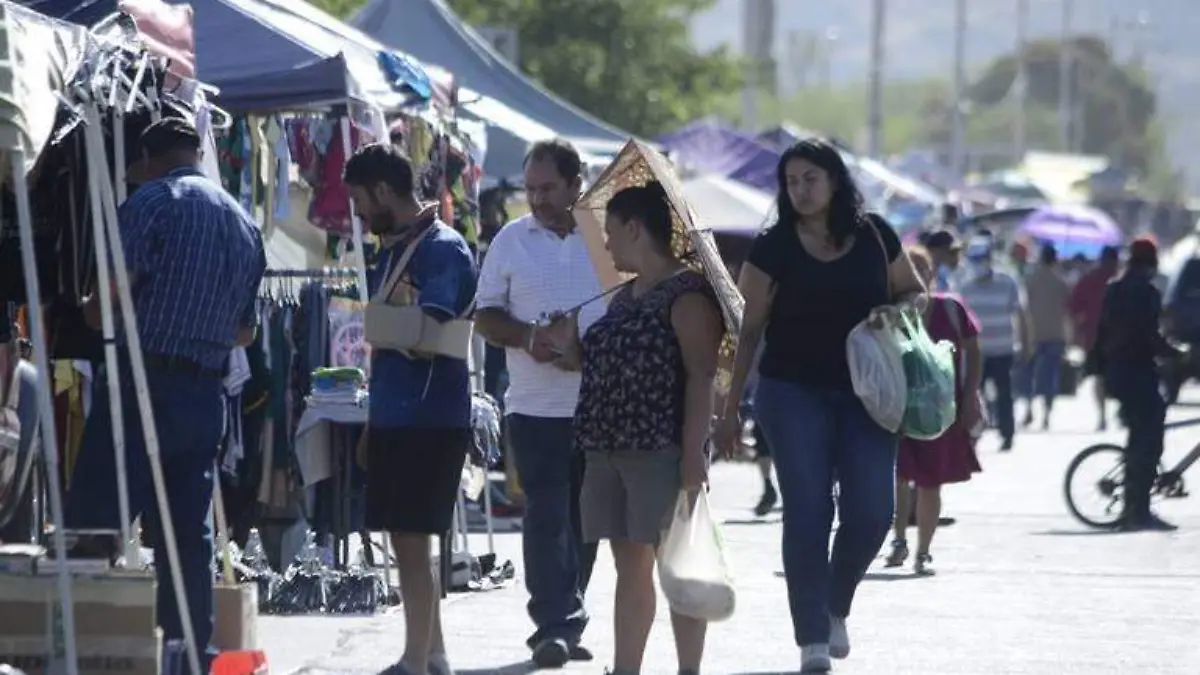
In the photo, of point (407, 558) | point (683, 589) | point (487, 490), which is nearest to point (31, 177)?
point (407, 558)

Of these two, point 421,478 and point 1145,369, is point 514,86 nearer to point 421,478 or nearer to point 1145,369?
point 1145,369

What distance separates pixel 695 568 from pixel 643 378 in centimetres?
69

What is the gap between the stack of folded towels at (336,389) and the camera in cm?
1194

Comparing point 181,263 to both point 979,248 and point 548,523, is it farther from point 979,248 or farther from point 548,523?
point 979,248

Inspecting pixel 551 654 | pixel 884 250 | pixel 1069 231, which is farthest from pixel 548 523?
pixel 1069 231

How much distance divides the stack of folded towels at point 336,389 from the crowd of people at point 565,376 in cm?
143

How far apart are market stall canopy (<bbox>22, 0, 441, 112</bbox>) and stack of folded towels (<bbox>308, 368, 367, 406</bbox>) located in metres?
1.15

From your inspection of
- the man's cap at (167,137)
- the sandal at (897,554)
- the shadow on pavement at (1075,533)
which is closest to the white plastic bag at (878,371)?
the man's cap at (167,137)

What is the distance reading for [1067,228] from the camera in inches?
2025

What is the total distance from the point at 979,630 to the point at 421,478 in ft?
10.8

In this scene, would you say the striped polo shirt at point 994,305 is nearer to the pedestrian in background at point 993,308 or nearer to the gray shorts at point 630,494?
the pedestrian in background at point 993,308

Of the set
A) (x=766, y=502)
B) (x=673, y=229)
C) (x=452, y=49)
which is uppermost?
(x=452, y=49)

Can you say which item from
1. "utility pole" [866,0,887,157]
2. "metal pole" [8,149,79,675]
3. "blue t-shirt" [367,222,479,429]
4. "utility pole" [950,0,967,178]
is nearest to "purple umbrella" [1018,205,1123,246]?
"utility pole" [866,0,887,157]

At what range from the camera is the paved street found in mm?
10602
